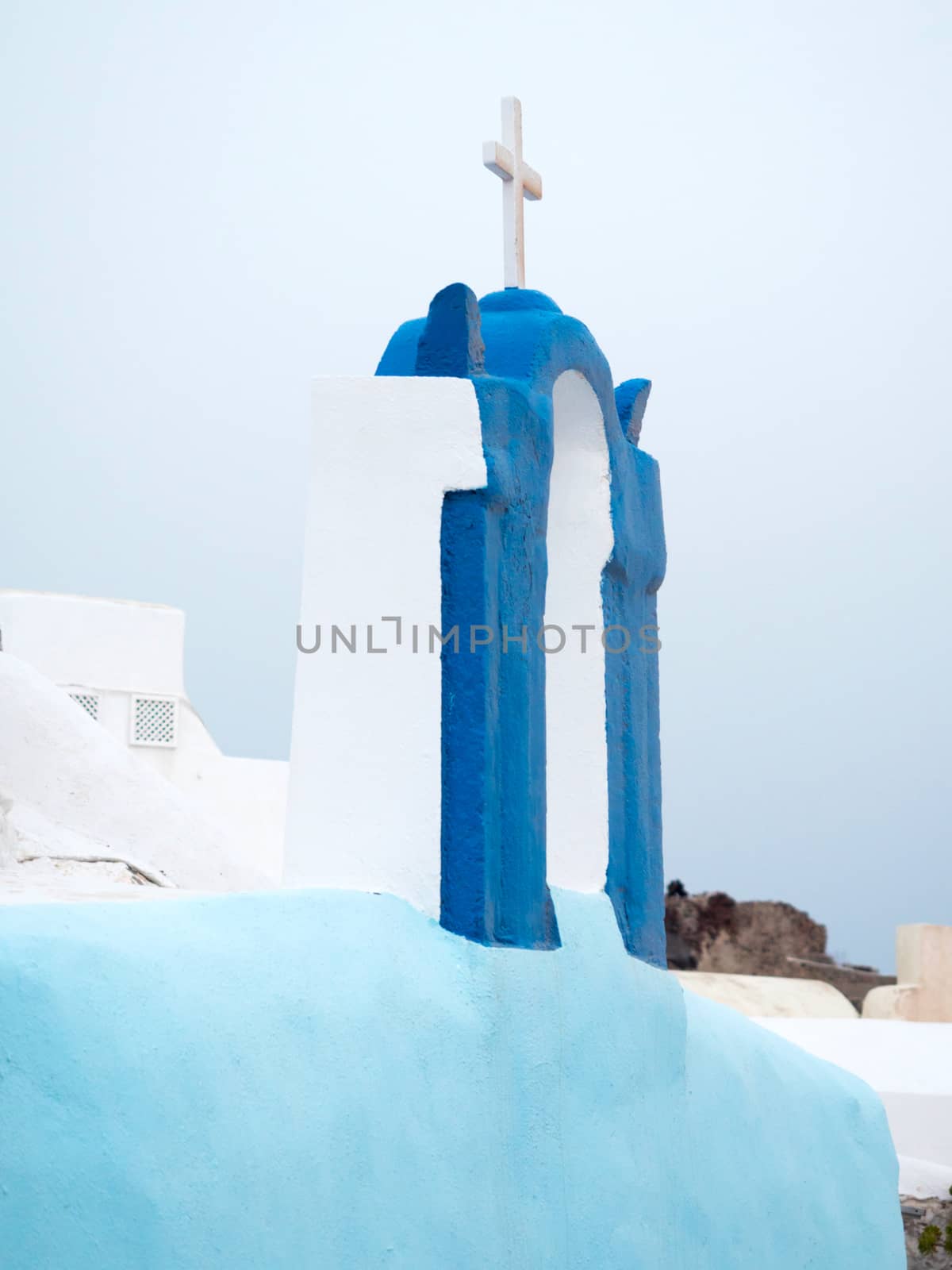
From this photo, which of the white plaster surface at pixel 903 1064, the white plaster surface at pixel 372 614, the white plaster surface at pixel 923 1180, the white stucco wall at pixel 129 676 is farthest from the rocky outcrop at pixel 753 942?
the white plaster surface at pixel 372 614

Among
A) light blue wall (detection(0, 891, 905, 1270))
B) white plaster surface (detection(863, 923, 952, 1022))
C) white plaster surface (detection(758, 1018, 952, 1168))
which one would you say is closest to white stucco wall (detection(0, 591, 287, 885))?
white plaster surface (detection(758, 1018, 952, 1168))

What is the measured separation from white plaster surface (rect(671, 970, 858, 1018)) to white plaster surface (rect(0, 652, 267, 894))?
21.8 ft

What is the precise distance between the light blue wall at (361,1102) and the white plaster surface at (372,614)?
25 centimetres

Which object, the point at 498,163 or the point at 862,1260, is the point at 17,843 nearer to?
the point at 498,163

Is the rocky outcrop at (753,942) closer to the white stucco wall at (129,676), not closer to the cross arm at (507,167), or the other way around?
the white stucco wall at (129,676)

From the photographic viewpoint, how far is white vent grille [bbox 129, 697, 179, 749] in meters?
12.3

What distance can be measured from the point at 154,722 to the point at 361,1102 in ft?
31.4

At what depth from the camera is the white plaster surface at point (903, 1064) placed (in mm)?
9047

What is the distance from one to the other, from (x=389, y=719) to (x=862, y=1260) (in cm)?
272

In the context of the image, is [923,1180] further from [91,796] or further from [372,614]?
[372,614]

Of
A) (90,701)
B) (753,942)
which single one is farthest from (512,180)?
(753,942)

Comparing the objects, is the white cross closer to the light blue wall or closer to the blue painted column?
the blue painted column

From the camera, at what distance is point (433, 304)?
13.0ft

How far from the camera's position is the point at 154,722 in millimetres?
12430
